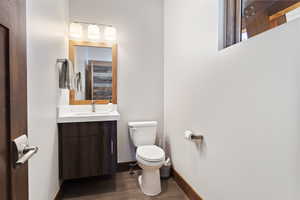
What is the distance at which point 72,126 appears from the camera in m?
1.87

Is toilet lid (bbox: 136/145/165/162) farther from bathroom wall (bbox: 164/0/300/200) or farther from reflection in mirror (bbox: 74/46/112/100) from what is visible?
reflection in mirror (bbox: 74/46/112/100)

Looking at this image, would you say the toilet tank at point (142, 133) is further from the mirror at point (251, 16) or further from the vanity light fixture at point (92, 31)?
the mirror at point (251, 16)

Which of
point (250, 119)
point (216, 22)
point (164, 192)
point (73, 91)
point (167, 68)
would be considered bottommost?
point (164, 192)

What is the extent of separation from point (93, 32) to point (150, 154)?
5.85 ft

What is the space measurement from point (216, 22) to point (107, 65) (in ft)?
5.08

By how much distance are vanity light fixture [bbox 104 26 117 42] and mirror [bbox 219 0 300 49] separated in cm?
148

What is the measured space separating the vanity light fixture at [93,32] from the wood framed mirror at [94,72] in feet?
0.26

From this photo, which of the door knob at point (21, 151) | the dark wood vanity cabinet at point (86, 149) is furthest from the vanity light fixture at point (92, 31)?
the door knob at point (21, 151)

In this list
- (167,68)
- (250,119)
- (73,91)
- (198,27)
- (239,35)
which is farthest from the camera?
(167,68)

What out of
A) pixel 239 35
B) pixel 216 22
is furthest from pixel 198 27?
pixel 239 35

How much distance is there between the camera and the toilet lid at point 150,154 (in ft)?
6.05

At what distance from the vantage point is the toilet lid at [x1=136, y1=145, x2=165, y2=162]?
72.6 inches

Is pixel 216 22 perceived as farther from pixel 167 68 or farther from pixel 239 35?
pixel 167 68

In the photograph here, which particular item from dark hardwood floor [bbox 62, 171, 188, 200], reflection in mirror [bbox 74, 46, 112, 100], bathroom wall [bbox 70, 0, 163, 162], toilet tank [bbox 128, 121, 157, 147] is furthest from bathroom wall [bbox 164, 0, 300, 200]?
reflection in mirror [bbox 74, 46, 112, 100]
